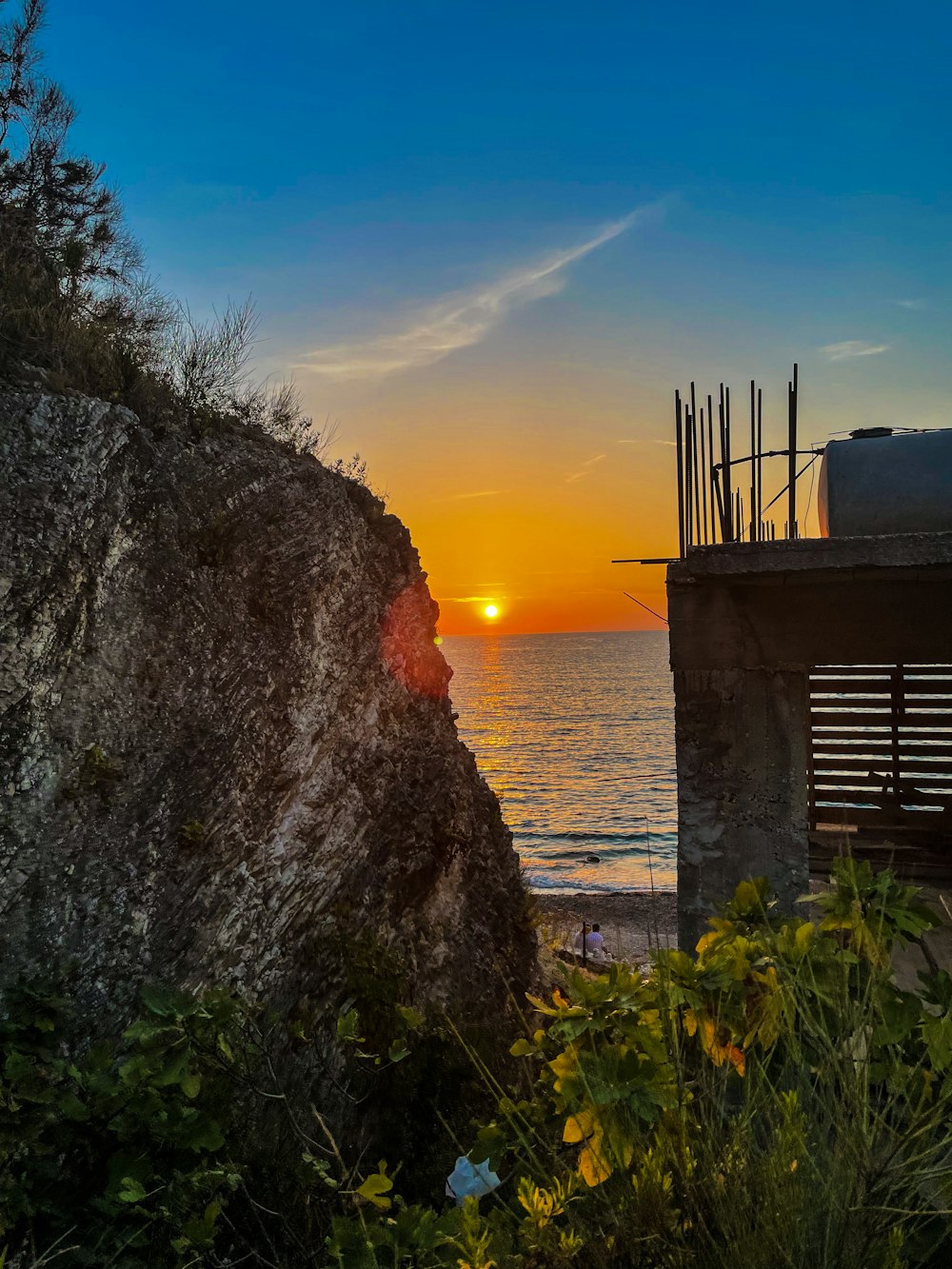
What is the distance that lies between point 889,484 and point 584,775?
1961 inches

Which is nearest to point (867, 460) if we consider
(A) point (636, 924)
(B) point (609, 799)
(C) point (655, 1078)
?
(C) point (655, 1078)

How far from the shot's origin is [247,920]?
769cm

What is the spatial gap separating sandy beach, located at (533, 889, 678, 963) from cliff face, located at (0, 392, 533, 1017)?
11827 mm

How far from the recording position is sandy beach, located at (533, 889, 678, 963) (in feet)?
74.2

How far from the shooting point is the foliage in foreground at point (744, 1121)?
180 centimetres

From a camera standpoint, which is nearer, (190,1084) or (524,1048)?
(524,1048)

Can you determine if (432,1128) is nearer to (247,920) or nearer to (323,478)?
(247,920)

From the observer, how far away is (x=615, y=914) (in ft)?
84.6

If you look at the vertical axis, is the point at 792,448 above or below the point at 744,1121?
above

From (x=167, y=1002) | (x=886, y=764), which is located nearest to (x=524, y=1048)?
(x=167, y=1002)

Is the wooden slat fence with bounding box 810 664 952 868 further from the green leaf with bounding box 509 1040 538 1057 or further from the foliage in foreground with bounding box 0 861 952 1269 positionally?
the green leaf with bounding box 509 1040 538 1057

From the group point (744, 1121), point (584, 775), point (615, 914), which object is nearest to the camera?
point (744, 1121)

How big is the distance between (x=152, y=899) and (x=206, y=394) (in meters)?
7.04

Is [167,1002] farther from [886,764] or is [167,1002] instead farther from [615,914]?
[615,914]
